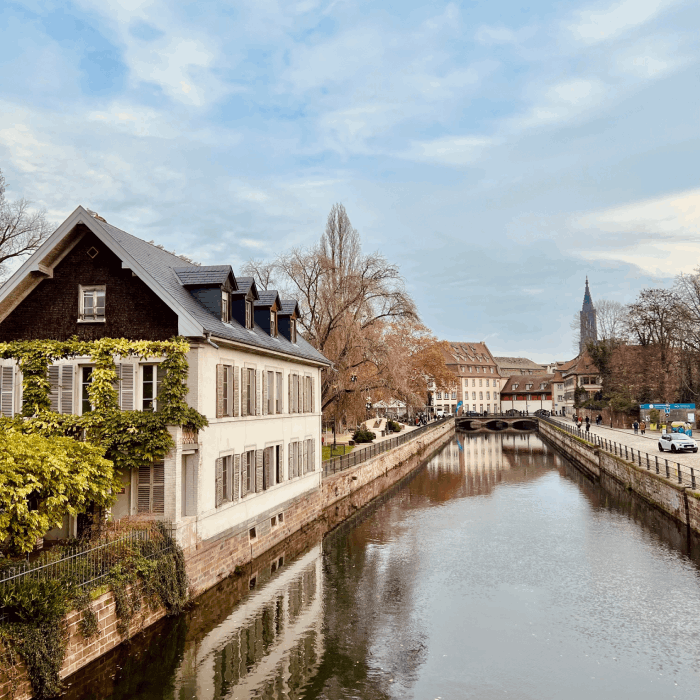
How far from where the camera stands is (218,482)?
1892 centimetres

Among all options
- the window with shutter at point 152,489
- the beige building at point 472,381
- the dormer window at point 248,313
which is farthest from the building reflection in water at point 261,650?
the beige building at point 472,381

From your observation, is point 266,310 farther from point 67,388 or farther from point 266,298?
point 67,388

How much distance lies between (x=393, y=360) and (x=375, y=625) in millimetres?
25172

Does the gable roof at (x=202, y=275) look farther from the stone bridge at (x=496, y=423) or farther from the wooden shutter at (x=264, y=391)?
the stone bridge at (x=496, y=423)

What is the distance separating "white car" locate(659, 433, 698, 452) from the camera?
1565 inches

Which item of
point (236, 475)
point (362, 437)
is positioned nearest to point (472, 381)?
point (362, 437)

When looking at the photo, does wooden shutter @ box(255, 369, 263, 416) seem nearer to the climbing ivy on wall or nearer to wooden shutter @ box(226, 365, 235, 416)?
wooden shutter @ box(226, 365, 235, 416)

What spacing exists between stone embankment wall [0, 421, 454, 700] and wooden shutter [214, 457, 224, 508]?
105 centimetres

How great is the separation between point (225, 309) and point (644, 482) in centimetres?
2264

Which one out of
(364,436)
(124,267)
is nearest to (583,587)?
(124,267)

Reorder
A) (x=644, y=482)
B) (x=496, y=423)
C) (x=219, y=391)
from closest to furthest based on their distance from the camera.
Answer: (x=219, y=391) → (x=644, y=482) → (x=496, y=423)

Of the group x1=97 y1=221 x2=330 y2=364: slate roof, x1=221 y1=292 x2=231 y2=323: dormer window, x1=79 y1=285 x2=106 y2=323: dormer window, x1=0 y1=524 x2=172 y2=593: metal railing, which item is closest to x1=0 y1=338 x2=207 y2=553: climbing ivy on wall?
x1=79 y1=285 x2=106 y2=323: dormer window

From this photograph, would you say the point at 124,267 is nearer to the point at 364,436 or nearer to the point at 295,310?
the point at 295,310

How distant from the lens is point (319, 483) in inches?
1169
